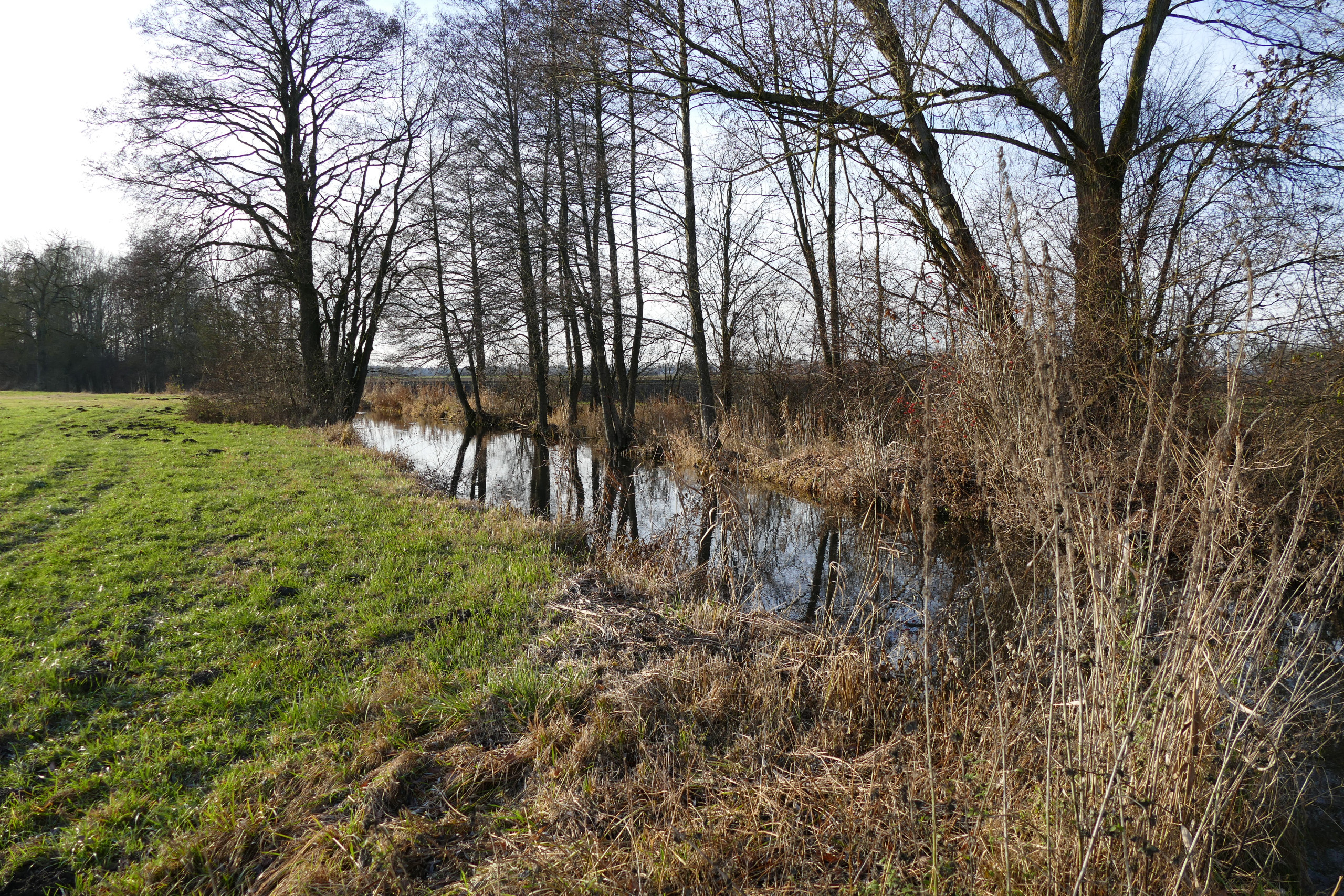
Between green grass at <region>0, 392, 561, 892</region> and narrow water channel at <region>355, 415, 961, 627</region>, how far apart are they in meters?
1.51

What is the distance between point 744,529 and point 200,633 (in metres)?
3.85

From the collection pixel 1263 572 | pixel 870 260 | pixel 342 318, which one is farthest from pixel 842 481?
pixel 342 318

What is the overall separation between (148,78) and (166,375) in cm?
3038

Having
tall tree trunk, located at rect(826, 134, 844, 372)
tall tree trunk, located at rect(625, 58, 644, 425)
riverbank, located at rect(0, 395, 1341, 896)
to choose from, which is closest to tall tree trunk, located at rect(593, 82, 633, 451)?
tall tree trunk, located at rect(625, 58, 644, 425)

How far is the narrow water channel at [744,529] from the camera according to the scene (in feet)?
16.9

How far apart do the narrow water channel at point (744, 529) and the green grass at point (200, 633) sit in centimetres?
151

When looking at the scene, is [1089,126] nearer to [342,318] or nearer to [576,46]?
[576,46]

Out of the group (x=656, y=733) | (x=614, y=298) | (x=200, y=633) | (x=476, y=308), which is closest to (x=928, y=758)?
(x=656, y=733)

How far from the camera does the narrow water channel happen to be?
514 centimetres

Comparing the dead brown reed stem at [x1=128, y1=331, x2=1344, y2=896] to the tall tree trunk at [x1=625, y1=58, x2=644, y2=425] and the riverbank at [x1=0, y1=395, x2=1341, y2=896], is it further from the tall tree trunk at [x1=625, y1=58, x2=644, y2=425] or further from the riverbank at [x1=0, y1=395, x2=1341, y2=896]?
the tall tree trunk at [x1=625, y1=58, x2=644, y2=425]

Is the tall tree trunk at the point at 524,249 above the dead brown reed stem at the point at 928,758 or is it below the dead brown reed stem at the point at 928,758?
above

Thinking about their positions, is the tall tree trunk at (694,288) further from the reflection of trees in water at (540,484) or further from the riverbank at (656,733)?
the riverbank at (656,733)

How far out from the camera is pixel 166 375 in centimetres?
3853

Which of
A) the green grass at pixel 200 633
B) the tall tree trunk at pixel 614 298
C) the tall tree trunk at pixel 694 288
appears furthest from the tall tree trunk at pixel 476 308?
the green grass at pixel 200 633
